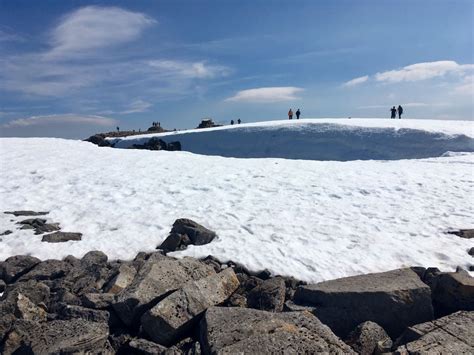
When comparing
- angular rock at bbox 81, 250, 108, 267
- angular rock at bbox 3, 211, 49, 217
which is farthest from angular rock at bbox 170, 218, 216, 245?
angular rock at bbox 3, 211, 49, 217

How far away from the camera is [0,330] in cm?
437

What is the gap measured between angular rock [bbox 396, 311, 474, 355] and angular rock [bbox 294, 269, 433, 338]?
1.53 ft

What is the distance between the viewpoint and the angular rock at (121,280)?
524 cm

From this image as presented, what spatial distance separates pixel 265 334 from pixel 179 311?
3.92ft

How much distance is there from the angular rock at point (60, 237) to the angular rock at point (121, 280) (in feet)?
8.33

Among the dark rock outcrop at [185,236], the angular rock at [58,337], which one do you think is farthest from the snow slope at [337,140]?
the angular rock at [58,337]

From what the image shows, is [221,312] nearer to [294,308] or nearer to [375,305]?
[294,308]

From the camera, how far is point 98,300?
15.9 feet

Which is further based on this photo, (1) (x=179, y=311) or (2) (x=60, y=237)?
(2) (x=60, y=237)

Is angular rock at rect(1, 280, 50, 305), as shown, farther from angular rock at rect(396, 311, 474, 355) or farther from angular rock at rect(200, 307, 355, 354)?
angular rock at rect(396, 311, 474, 355)

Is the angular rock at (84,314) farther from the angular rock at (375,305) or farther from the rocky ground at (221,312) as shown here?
the angular rock at (375,305)

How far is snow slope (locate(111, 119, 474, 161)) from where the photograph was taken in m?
25.1

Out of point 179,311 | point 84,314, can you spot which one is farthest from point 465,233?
point 84,314

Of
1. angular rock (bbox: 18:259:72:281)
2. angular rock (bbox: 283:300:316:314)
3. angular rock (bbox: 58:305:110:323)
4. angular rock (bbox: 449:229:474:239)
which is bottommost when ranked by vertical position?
angular rock (bbox: 449:229:474:239)
